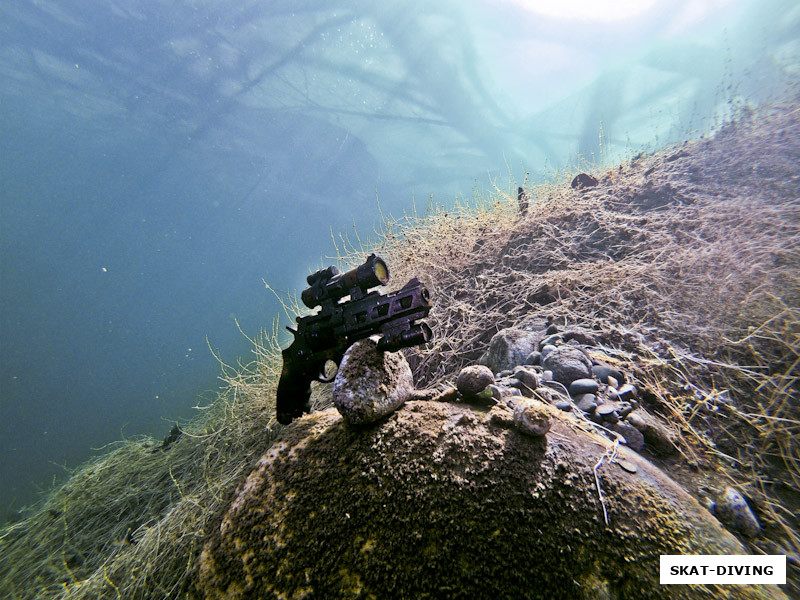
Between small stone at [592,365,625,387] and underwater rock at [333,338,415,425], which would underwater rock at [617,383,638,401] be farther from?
underwater rock at [333,338,415,425]

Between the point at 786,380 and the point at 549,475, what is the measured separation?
1.89 metres

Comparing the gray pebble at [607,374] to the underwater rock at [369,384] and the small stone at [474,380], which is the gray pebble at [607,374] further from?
the underwater rock at [369,384]

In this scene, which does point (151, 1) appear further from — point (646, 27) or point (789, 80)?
point (646, 27)

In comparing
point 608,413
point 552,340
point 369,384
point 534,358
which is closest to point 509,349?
point 534,358

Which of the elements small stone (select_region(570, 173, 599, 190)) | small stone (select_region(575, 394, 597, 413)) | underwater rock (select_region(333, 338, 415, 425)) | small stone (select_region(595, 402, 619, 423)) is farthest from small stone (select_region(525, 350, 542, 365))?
small stone (select_region(570, 173, 599, 190))

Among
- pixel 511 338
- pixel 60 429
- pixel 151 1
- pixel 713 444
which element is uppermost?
pixel 151 1

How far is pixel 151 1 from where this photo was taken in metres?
18.9

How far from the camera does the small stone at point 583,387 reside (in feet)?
6.48

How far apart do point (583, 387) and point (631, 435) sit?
1.21 ft

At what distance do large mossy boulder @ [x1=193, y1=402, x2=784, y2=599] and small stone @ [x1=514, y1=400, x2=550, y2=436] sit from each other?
0.06 metres

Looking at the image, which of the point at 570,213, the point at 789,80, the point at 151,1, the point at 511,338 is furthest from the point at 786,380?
the point at 151,1

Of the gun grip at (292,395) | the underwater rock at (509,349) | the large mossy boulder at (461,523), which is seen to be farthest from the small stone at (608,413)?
the gun grip at (292,395)

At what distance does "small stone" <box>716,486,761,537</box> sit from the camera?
1.30 m

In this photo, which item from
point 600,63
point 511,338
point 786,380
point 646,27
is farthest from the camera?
point 600,63
